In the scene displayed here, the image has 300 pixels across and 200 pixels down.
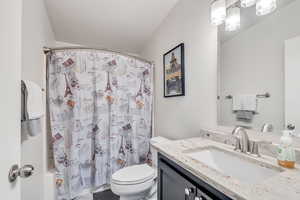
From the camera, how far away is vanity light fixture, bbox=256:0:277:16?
0.87 m

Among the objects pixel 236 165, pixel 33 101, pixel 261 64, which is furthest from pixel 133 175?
pixel 261 64

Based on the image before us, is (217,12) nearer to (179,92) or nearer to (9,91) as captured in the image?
(179,92)

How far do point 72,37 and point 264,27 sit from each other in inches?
98.4

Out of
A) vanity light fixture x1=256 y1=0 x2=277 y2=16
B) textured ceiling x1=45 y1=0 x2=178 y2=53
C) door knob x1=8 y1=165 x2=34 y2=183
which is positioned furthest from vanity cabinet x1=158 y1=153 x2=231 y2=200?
textured ceiling x1=45 y1=0 x2=178 y2=53

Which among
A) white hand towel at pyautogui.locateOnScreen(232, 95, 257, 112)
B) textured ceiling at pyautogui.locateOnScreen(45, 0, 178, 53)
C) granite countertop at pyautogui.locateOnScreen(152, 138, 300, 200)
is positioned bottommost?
granite countertop at pyautogui.locateOnScreen(152, 138, 300, 200)

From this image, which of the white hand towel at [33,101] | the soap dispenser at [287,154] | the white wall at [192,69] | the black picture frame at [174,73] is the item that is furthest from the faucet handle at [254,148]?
the white hand towel at [33,101]

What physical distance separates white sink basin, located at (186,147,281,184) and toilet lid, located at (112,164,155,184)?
71 centimetres

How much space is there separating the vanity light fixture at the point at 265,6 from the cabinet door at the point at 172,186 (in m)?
1.13

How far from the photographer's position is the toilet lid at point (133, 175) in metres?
1.35

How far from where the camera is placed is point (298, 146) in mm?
739

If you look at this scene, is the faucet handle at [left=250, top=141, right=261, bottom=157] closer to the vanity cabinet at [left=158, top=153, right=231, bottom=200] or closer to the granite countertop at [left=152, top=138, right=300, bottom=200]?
the granite countertop at [left=152, top=138, right=300, bottom=200]

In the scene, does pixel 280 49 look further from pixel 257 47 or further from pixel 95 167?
pixel 95 167

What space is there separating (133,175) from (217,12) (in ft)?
5.38

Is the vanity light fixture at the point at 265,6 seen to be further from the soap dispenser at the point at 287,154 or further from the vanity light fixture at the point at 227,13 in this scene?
the soap dispenser at the point at 287,154
